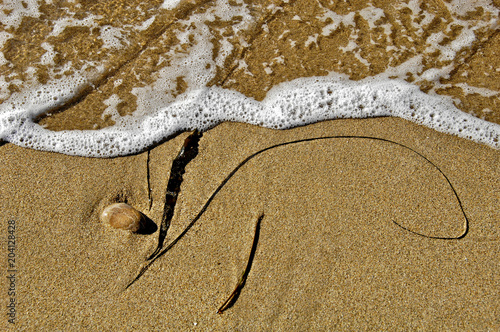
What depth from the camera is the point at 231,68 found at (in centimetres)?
266

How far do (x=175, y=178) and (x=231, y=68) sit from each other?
105cm

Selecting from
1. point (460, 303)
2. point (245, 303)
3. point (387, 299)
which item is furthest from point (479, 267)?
point (245, 303)

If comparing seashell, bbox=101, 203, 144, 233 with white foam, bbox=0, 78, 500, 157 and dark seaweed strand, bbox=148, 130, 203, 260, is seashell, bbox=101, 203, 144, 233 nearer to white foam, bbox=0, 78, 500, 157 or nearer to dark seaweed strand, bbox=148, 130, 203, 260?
dark seaweed strand, bbox=148, 130, 203, 260

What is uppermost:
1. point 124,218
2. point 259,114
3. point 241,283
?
point 259,114

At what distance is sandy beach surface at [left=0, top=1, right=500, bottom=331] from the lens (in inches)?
74.5

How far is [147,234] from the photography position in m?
2.08

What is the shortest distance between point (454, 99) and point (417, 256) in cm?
131

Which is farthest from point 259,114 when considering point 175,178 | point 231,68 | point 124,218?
point 124,218

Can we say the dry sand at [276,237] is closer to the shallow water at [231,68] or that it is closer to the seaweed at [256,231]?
the seaweed at [256,231]

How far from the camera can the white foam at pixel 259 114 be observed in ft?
7.72

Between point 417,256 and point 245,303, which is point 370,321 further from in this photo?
point 245,303

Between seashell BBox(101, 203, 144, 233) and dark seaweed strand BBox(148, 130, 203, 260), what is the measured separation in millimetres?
151

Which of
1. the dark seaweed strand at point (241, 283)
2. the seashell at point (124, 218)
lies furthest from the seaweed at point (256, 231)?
the seashell at point (124, 218)

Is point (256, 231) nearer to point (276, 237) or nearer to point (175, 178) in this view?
point (276, 237)
